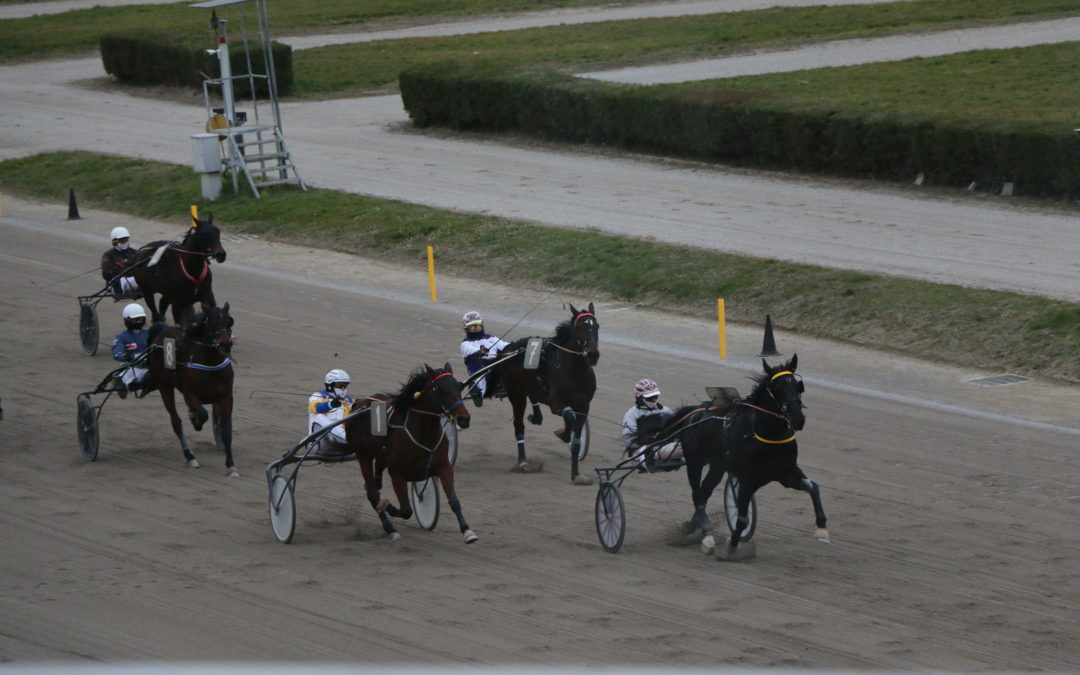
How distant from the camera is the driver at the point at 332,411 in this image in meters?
12.0

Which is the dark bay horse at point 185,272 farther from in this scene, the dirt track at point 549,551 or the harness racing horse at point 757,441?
the harness racing horse at point 757,441

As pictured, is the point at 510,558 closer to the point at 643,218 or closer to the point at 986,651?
the point at 986,651

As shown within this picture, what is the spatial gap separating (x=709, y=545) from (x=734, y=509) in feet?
1.36

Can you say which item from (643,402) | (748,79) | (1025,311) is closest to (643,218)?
(1025,311)

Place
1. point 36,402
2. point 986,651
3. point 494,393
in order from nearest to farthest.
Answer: point 986,651 < point 494,393 < point 36,402

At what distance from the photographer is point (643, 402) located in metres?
11.8

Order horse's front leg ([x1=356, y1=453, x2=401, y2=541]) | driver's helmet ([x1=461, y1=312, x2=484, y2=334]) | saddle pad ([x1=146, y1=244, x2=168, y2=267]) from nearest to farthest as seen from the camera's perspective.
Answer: horse's front leg ([x1=356, y1=453, x2=401, y2=541]) < driver's helmet ([x1=461, y1=312, x2=484, y2=334]) < saddle pad ([x1=146, y1=244, x2=168, y2=267])

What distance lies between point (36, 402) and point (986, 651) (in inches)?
A: 434

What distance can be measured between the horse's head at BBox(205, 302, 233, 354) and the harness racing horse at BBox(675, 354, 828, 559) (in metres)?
4.46

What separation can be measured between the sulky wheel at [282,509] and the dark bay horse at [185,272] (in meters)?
5.87

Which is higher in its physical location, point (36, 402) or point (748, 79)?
point (748, 79)

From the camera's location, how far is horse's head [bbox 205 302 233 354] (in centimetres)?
1321

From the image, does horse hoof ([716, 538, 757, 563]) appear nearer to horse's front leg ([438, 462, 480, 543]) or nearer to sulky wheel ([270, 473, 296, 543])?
horse's front leg ([438, 462, 480, 543])

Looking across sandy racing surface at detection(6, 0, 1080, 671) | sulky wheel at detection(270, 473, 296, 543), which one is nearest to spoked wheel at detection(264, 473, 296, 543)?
sulky wheel at detection(270, 473, 296, 543)
